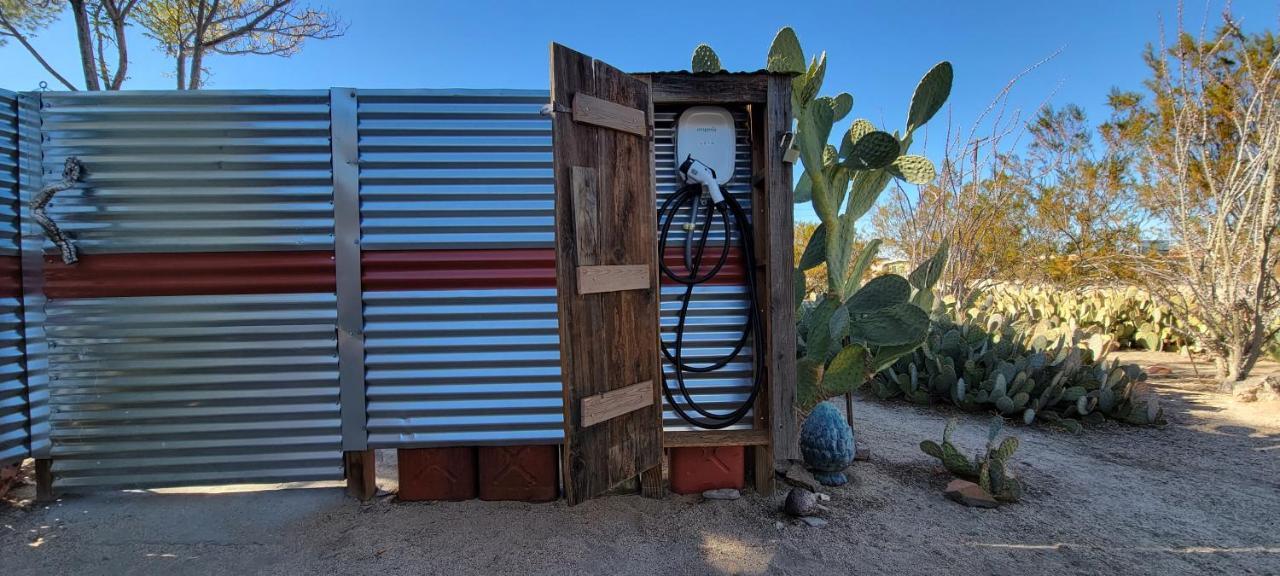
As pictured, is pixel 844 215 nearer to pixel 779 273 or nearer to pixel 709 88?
pixel 779 273

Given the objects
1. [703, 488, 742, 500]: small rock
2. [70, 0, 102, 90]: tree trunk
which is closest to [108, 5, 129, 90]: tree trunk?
[70, 0, 102, 90]: tree trunk

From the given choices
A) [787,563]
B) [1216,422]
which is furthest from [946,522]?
[1216,422]

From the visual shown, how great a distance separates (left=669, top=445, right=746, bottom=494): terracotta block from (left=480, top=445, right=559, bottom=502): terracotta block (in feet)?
2.22

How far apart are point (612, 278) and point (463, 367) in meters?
1.03

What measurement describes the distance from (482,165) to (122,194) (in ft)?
5.79

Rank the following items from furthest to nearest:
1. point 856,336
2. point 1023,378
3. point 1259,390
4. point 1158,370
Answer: point 1158,370 < point 1259,390 < point 1023,378 < point 856,336

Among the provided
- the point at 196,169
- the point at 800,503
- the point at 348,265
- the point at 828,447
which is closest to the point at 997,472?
the point at 828,447

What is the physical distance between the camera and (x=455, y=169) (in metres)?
2.79

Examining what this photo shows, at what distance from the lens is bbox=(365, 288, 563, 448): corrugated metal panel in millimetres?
2799

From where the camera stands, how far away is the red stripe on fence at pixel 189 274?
9.00ft

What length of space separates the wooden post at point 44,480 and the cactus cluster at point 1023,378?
5.47 metres

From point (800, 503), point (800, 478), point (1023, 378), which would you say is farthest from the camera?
point (1023, 378)

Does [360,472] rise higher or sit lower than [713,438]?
lower

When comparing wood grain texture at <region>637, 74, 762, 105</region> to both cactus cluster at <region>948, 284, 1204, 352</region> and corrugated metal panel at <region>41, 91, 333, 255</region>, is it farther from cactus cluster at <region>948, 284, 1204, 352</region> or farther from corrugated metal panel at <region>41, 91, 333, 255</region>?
cactus cluster at <region>948, 284, 1204, 352</region>
